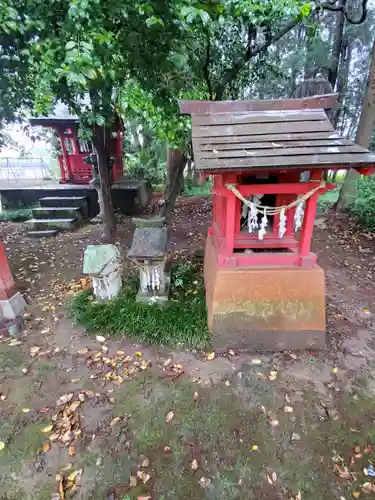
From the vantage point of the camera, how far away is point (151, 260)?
4.80m

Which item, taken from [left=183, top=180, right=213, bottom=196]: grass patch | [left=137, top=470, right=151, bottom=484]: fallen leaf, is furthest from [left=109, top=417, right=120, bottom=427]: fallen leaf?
[left=183, top=180, right=213, bottom=196]: grass patch

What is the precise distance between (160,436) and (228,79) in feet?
26.6

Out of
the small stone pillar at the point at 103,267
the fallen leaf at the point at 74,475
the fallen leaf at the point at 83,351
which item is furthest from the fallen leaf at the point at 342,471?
the small stone pillar at the point at 103,267

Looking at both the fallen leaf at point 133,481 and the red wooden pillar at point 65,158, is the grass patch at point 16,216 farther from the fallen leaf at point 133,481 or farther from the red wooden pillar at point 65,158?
the fallen leaf at point 133,481

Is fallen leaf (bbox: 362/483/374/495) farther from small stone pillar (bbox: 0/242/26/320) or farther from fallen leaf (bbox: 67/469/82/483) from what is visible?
small stone pillar (bbox: 0/242/26/320)

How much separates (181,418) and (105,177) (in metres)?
6.62

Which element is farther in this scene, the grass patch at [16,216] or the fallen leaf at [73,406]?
the grass patch at [16,216]

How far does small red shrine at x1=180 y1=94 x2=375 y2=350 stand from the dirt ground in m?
0.54

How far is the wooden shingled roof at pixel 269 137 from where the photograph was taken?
10.7 feet

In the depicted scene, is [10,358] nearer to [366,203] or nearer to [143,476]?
[143,476]

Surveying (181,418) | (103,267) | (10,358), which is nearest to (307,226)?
(181,418)

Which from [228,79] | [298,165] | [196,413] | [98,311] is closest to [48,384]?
[98,311]

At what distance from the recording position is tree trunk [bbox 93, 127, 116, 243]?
7.25m

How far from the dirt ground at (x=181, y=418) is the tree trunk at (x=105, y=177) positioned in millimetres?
3834
